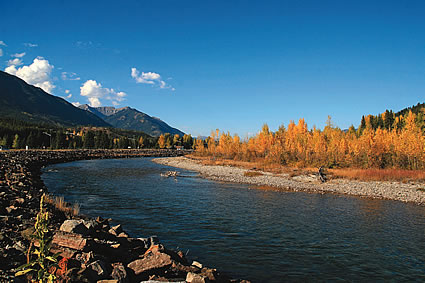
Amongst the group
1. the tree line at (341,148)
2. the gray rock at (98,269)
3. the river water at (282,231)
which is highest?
the tree line at (341,148)

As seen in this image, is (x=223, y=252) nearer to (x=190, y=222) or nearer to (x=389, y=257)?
(x=190, y=222)

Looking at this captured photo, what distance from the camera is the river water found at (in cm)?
1151

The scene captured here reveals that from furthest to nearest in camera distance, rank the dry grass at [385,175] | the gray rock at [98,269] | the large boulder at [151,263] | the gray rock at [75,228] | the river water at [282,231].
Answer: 1. the dry grass at [385,175]
2. the river water at [282,231]
3. the gray rock at [75,228]
4. the large boulder at [151,263]
5. the gray rock at [98,269]

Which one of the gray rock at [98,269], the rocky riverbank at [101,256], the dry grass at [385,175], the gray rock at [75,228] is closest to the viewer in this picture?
the gray rock at [98,269]

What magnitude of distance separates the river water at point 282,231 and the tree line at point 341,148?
28739mm

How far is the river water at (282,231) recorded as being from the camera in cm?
1151

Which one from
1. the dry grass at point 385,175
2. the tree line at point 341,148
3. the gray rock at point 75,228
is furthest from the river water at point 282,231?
the tree line at point 341,148

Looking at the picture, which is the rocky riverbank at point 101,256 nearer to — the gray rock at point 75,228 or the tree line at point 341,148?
the gray rock at point 75,228

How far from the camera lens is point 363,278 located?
10.7m

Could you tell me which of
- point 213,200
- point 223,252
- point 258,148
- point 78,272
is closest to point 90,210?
point 213,200

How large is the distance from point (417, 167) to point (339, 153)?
46.5 ft

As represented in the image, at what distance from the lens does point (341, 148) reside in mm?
58062

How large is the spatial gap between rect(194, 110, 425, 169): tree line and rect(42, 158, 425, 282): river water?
94.3ft

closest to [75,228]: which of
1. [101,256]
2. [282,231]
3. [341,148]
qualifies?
[101,256]
